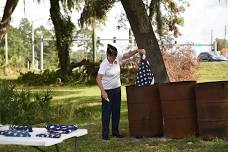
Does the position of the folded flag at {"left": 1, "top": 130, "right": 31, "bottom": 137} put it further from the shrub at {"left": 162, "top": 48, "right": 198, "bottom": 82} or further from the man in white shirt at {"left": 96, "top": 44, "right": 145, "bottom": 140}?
the shrub at {"left": 162, "top": 48, "right": 198, "bottom": 82}

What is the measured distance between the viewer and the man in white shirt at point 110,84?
973 centimetres

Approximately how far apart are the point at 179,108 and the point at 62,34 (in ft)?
75.1

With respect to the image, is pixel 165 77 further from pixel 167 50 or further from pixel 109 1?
pixel 109 1

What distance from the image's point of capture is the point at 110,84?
32.6ft

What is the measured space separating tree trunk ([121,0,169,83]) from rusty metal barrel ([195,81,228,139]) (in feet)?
8.94

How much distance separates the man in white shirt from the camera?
9729mm

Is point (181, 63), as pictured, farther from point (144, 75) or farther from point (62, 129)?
point (62, 129)

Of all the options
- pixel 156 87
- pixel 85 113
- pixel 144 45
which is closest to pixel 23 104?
pixel 85 113

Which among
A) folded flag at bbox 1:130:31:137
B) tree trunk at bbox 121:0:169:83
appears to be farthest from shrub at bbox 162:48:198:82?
folded flag at bbox 1:130:31:137

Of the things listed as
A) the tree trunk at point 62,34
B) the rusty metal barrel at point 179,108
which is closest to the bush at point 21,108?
the rusty metal barrel at point 179,108

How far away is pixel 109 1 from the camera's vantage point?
29250 mm

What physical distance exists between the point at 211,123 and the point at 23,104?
6.18m

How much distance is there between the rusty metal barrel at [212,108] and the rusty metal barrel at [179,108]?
20cm

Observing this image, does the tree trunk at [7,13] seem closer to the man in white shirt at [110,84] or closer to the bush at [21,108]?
the bush at [21,108]
